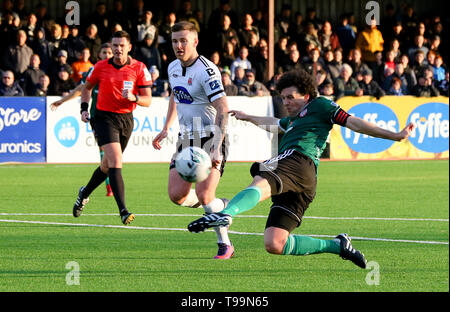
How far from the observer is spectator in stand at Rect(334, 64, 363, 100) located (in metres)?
22.1

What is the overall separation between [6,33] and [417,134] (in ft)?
32.1

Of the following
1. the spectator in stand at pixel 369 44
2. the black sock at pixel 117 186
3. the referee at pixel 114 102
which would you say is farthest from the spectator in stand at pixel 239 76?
the black sock at pixel 117 186

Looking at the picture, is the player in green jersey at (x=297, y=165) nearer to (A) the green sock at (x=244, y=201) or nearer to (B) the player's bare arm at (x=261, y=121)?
(B) the player's bare arm at (x=261, y=121)

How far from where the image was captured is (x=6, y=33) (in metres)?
20.9

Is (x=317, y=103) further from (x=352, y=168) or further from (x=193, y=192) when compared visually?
(x=352, y=168)

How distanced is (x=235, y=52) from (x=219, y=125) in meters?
14.7

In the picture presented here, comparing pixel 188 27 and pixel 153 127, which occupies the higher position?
pixel 188 27

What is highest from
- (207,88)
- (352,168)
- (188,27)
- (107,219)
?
(188,27)

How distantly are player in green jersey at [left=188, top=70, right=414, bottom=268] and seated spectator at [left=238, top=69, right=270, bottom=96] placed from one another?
13.5 m

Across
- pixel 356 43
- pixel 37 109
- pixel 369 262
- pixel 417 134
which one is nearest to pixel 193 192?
pixel 369 262

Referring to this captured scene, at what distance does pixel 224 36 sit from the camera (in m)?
22.3

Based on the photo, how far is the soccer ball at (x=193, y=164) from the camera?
746 centimetres

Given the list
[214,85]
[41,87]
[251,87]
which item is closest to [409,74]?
[251,87]

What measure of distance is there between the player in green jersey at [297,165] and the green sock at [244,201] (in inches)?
4.8
